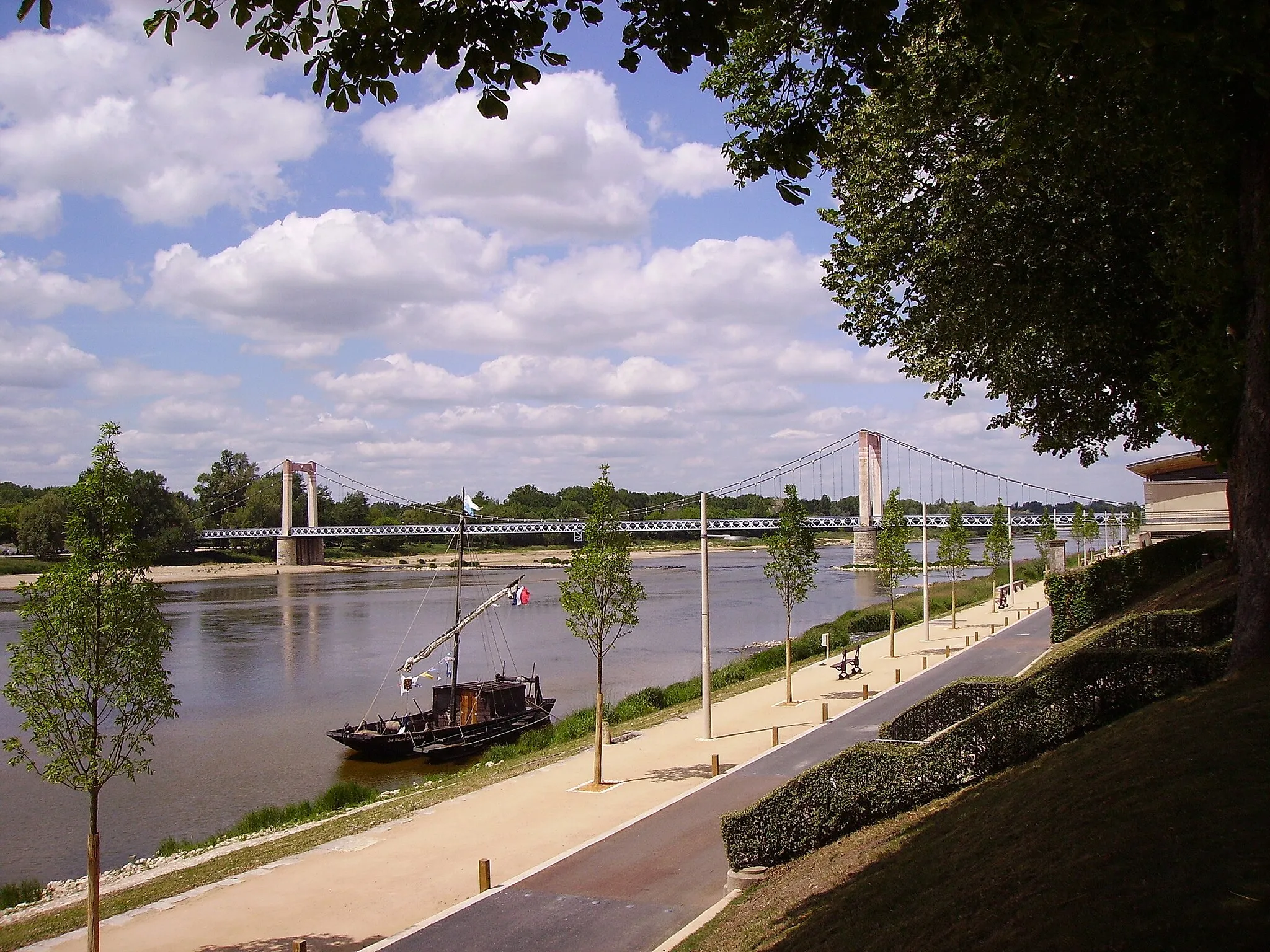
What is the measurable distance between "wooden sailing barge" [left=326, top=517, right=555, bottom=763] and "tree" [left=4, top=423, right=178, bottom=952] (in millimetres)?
14031

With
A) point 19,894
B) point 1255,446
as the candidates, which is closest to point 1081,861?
point 1255,446

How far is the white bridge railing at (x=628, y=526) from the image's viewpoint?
97062 mm

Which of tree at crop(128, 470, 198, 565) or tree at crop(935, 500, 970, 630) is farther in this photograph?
tree at crop(128, 470, 198, 565)

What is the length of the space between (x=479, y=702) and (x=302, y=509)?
110 meters

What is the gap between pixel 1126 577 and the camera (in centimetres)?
2527

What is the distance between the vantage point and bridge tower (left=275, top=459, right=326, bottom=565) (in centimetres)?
11306

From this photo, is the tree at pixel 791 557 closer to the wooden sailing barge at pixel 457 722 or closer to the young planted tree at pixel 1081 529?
the wooden sailing barge at pixel 457 722

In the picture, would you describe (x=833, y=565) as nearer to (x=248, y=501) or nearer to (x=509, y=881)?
(x=248, y=501)

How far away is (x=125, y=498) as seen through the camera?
13.2 meters

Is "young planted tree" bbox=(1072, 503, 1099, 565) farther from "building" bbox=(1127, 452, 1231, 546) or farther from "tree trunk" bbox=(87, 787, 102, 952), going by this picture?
"tree trunk" bbox=(87, 787, 102, 952)

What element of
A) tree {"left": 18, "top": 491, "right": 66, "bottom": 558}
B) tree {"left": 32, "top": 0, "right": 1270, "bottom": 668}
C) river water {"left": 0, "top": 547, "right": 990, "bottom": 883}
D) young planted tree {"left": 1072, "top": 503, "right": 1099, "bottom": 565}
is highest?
tree {"left": 32, "top": 0, "right": 1270, "bottom": 668}

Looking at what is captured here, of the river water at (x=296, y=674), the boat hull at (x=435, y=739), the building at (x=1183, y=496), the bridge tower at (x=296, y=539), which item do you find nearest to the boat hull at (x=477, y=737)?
the boat hull at (x=435, y=739)

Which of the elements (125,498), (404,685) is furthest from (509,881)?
(404,685)

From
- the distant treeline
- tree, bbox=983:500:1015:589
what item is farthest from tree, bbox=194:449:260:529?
tree, bbox=983:500:1015:589
